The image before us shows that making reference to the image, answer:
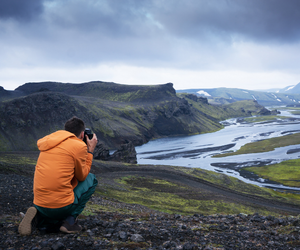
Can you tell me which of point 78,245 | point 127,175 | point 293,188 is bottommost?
point 293,188

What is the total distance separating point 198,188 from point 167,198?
1198cm

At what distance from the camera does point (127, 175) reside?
49031mm

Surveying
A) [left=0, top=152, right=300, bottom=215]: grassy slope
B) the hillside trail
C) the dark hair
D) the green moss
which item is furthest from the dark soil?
the green moss

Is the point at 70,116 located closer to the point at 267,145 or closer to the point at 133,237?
the point at 267,145

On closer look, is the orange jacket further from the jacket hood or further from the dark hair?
the dark hair

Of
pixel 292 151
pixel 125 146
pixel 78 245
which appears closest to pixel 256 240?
pixel 78 245

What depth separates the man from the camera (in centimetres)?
587

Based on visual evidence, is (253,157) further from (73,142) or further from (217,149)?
(73,142)

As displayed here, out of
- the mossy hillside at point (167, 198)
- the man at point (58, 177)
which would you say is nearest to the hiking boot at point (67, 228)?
the man at point (58, 177)

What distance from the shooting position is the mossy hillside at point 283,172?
62125mm

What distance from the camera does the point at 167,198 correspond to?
117 feet

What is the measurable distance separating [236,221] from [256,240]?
11.9 ft

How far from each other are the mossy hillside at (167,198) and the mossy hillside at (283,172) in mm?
32791

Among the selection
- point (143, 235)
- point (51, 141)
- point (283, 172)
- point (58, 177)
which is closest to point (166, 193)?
point (143, 235)
